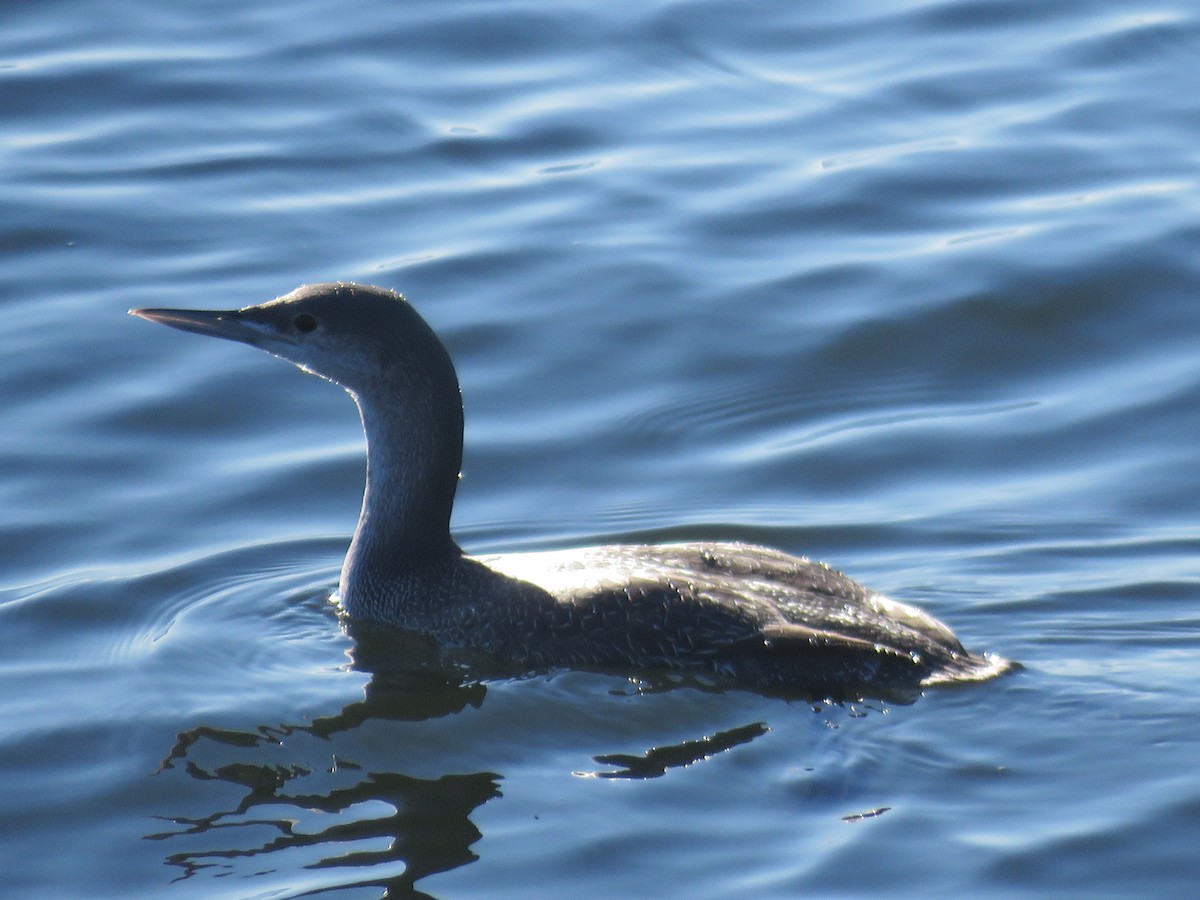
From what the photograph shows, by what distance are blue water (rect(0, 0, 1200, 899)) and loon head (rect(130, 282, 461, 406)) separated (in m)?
0.91

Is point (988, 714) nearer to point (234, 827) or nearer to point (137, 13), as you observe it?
point (234, 827)

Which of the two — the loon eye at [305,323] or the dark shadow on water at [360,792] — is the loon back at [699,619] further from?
the loon eye at [305,323]

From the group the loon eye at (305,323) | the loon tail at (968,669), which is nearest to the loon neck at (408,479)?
the loon eye at (305,323)

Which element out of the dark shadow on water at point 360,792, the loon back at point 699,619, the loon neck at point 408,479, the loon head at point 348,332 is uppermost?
the loon head at point 348,332

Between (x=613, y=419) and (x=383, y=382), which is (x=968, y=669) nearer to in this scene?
(x=383, y=382)

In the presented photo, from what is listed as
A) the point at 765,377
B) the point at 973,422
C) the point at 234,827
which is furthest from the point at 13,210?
the point at 234,827

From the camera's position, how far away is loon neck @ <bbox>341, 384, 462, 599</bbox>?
23.7ft

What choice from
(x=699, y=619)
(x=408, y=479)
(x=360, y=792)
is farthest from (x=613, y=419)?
(x=360, y=792)

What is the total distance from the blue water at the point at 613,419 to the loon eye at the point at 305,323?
3.31 feet

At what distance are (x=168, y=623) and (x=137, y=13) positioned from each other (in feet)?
25.5

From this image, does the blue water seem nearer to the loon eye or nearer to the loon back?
the loon back

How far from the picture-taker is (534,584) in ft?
22.5

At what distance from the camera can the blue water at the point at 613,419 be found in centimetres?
582

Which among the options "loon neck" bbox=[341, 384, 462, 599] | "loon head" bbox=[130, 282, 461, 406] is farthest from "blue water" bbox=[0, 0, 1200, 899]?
"loon head" bbox=[130, 282, 461, 406]
